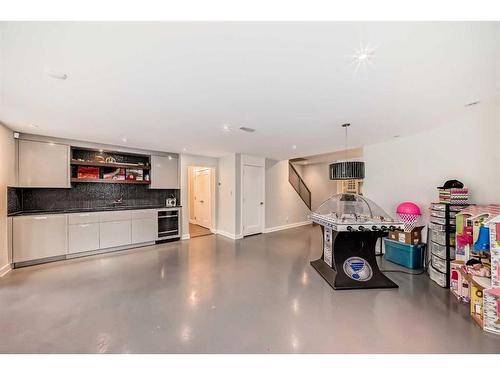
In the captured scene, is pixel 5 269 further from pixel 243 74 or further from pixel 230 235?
pixel 243 74

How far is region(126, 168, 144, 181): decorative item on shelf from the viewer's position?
16.5 feet

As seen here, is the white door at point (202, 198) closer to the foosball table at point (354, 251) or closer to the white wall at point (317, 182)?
the white wall at point (317, 182)

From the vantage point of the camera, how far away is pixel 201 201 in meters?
7.39

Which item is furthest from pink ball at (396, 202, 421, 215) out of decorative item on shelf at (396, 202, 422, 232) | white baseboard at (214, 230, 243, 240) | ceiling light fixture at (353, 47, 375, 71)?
white baseboard at (214, 230, 243, 240)

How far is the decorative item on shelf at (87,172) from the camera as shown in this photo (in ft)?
14.6

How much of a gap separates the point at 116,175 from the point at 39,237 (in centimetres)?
178

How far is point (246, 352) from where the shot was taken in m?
1.70

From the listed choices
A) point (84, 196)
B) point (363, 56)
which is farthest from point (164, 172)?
point (363, 56)

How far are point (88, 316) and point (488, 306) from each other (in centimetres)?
398

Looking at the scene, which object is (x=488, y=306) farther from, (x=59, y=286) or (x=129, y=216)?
(x=129, y=216)

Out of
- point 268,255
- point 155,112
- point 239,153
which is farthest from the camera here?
point 239,153

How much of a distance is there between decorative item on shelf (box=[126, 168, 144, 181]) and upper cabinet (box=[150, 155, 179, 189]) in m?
0.30

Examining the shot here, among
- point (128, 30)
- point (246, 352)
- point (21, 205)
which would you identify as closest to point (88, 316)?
point (246, 352)

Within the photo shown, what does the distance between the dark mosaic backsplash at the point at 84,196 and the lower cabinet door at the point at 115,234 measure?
694 millimetres
